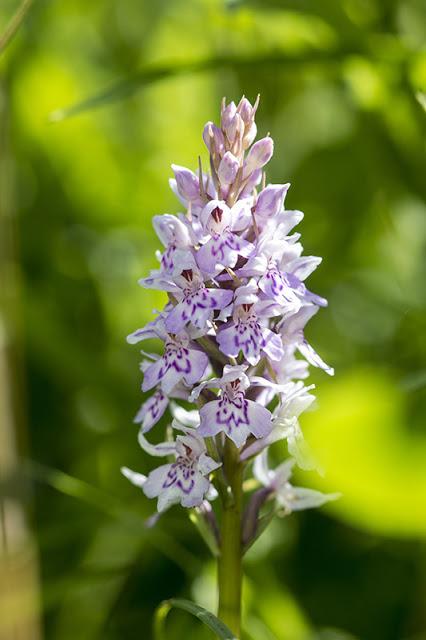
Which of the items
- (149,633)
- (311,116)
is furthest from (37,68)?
(149,633)

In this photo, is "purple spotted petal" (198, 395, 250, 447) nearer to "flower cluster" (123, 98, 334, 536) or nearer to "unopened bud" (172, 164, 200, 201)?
"flower cluster" (123, 98, 334, 536)

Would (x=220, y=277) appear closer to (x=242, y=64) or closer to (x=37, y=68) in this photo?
(x=242, y=64)

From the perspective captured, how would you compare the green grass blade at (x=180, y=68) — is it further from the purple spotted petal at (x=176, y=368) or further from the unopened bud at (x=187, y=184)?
the purple spotted petal at (x=176, y=368)

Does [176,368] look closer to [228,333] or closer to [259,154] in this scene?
[228,333]

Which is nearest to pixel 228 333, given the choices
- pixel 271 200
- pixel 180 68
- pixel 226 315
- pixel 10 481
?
pixel 226 315

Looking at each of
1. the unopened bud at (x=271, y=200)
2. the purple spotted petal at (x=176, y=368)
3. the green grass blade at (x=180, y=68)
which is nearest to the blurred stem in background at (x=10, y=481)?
the green grass blade at (x=180, y=68)
